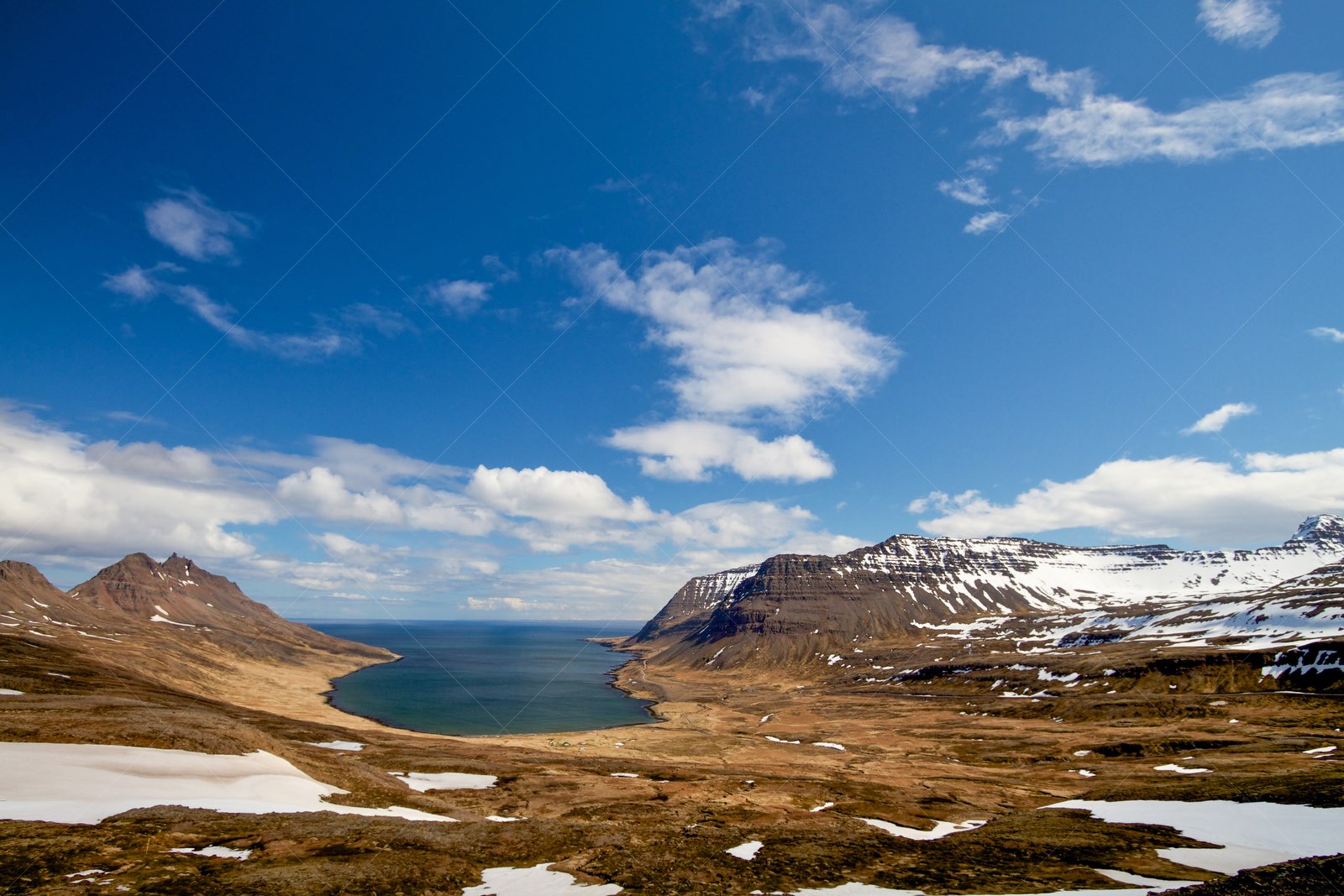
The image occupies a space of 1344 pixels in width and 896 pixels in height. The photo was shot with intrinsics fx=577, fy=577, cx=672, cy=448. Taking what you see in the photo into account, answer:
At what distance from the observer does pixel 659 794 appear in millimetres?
54438

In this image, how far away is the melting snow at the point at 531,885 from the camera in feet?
82.7

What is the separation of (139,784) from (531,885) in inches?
988

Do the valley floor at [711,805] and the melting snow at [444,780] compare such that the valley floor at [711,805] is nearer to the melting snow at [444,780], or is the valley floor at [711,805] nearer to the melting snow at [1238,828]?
the melting snow at [1238,828]

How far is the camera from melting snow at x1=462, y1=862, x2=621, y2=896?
2520 cm

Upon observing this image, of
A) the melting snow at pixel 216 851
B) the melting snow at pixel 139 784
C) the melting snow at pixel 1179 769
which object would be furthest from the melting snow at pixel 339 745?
the melting snow at pixel 1179 769

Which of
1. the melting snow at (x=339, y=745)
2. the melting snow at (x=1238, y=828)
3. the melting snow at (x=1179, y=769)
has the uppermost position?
the melting snow at (x=1238, y=828)

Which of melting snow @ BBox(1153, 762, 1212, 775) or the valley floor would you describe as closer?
the valley floor

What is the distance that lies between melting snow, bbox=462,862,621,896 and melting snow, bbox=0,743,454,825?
12.3 metres

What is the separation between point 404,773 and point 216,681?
151 meters

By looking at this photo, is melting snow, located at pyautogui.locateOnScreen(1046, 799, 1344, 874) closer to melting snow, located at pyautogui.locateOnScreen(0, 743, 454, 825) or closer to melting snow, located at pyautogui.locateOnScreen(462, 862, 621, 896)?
melting snow, located at pyautogui.locateOnScreen(462, 862, 621, 896)

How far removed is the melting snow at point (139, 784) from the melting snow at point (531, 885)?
485 inches

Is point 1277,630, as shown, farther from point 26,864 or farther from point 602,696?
point 26,864

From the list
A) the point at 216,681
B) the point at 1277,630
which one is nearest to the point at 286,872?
the point at 216,681

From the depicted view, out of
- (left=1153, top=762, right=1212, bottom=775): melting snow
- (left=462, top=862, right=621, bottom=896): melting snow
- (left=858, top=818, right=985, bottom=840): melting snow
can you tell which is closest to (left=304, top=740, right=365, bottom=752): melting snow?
(left=462, top=862, right=621, bottom=896): melting snow
